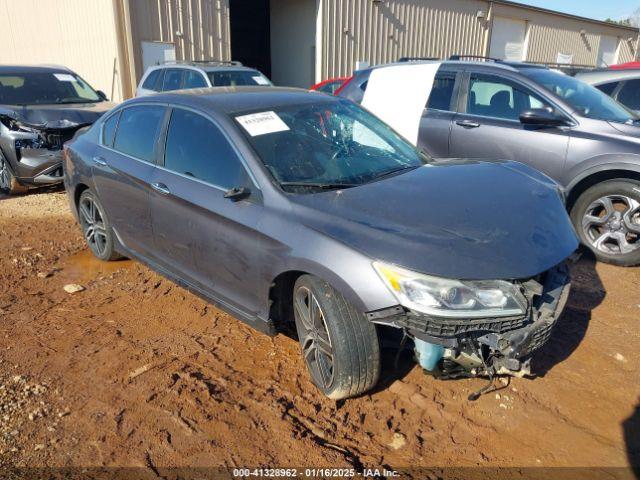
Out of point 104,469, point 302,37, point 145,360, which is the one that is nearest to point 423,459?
point 104,469

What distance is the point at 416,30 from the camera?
59.2 ft

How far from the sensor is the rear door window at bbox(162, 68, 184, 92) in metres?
9.69

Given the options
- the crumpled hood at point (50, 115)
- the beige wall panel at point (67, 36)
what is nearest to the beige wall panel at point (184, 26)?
the beige wall panel at point (67, 36)

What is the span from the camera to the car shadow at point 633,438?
7.77ft

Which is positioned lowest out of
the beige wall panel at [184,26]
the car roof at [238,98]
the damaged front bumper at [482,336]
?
the damaged front bumper at [482,336]

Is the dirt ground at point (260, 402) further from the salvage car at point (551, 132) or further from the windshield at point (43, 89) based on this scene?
the windshield at point (43, 89)

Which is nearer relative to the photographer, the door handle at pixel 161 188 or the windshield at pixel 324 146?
the windshield at pixel 324 146

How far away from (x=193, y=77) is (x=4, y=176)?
3.75 m

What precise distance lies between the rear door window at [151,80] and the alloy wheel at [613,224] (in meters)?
8.46

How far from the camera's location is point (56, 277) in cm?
468

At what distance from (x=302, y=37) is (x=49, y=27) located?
25.8 feet

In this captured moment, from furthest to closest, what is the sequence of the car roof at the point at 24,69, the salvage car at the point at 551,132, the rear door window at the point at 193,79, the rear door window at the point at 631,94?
the rear door window at the point at 193,79 → the car roof at the point at 24,69 → the rear door window at the point at 631,94 → the salvage car at the point at 551,132

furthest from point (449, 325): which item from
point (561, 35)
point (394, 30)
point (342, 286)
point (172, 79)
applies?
point (561, 35)

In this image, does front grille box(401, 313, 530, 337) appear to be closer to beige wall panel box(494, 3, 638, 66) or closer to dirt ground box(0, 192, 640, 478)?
dirt ground box(0, 192, 640, 478)
